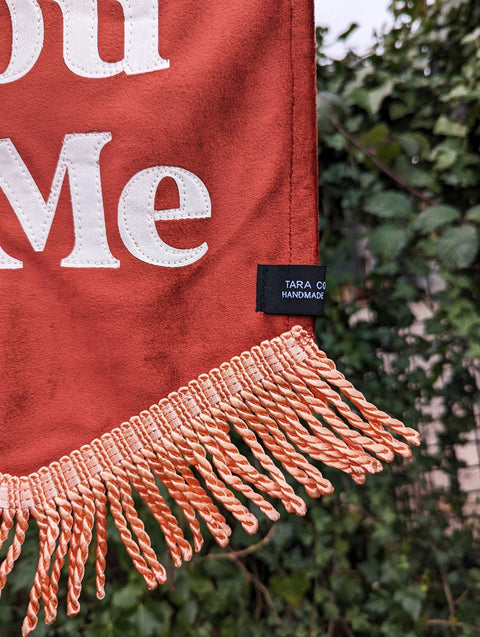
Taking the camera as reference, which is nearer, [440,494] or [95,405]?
[95,405]

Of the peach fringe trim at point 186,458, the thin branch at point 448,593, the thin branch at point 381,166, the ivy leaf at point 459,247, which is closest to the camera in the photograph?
the peach fringe trim at point 186,458

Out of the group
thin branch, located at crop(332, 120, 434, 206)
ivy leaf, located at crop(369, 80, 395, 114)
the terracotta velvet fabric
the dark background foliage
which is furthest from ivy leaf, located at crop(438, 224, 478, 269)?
the terracotta velvet fabric

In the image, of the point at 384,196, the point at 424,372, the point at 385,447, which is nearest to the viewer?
the point at 385,447

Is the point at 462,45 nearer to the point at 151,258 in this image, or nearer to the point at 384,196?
the point at 384,196

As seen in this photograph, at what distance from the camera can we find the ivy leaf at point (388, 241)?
925mm

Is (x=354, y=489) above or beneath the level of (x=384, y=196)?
beneath

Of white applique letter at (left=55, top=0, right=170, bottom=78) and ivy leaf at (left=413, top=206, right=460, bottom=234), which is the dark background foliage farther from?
white applique letter at (left=55, top=0, right=170, bottom=78)

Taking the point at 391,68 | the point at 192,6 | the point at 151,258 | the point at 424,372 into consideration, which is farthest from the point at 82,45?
Answer: the point at 424,372

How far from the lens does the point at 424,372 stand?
41.5 inches

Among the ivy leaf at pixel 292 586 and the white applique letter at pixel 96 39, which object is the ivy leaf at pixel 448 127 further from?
the ivy leaf at pixel 292 586

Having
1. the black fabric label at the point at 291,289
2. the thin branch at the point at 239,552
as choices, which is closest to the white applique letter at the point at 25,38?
the black fabric label at the point at 291,289

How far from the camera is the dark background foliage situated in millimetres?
937

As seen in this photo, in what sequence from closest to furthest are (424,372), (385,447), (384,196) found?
(385,447), (384,196), (424,372)

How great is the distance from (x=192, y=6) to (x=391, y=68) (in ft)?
2.01
